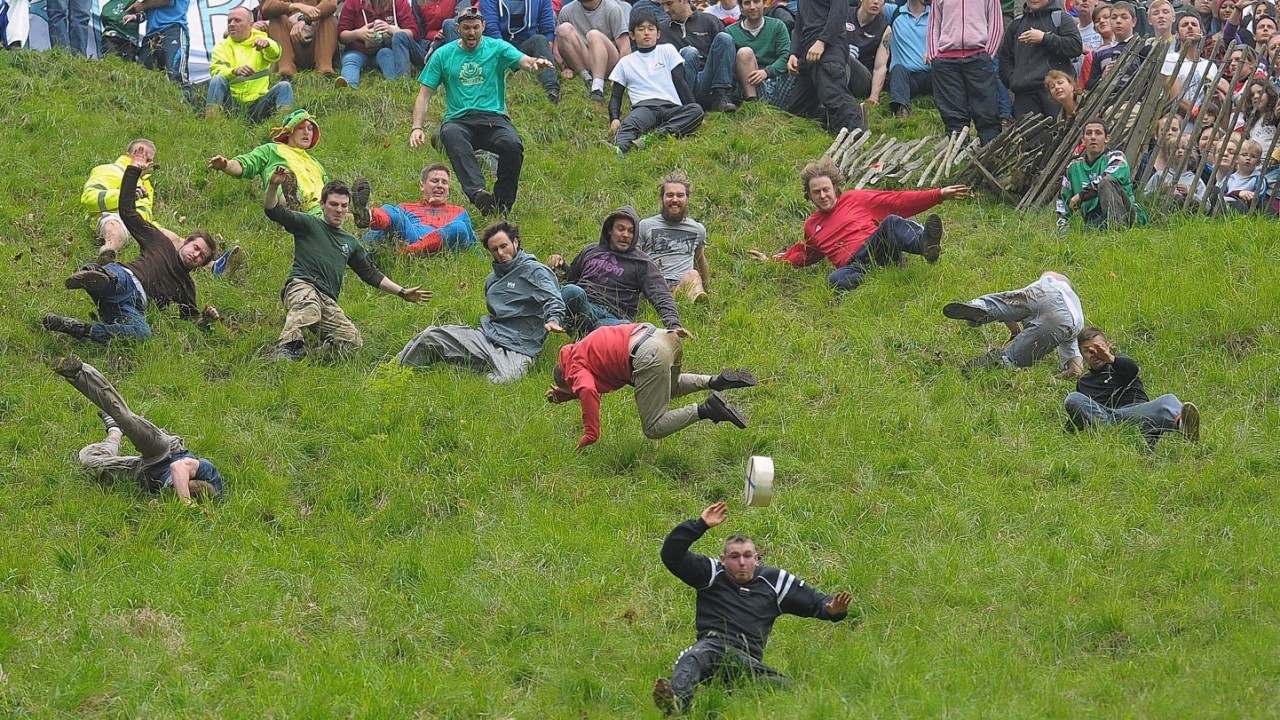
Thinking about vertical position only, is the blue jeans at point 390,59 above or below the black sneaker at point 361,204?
below

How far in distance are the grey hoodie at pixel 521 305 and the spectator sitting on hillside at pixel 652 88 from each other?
4.97 m

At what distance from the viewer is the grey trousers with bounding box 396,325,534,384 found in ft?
36.1

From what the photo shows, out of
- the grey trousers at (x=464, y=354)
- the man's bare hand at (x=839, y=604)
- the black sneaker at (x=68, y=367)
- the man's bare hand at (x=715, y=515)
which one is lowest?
the grey trousers at (x=464, y=354)

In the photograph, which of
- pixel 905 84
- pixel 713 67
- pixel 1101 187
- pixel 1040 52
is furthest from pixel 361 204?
pixel 1040 52

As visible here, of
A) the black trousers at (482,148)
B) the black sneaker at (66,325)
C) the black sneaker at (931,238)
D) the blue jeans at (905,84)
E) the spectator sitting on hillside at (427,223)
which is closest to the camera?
the black sneaker at (66,325)

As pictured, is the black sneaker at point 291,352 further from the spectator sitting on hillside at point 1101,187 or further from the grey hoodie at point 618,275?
the spectator sitting on hillside at point 1101,187

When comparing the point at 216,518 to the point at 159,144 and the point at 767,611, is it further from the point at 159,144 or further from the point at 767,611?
the point at 159,144

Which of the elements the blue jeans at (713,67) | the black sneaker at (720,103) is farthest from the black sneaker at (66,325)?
the black sneaker at (720,103)

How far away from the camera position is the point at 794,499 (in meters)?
9.23

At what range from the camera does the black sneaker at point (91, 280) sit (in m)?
10.6

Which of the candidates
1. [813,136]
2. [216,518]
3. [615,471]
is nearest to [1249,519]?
[615,471]

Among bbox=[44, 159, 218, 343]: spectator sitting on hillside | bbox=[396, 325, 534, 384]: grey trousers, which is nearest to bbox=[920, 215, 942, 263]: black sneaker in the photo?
bbox=[396, 325, 534, 384]: grey trousers

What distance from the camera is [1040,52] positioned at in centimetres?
1506

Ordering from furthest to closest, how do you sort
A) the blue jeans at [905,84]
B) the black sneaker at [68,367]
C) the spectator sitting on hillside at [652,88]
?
the blue jeans at [905,84] < the spectator sitting on hillside at [652,88] < the black sneaker at [68,367]
